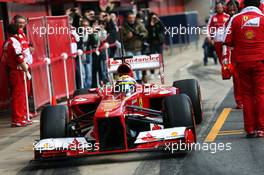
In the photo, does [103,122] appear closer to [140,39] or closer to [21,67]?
[21,67]

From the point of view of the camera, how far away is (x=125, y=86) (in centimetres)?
1032

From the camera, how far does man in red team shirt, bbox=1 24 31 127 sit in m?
13.4

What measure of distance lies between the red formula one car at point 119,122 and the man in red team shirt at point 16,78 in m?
2.88

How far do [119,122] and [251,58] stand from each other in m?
2.09

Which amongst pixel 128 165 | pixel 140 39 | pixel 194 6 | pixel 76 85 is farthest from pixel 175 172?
pixel 194 6

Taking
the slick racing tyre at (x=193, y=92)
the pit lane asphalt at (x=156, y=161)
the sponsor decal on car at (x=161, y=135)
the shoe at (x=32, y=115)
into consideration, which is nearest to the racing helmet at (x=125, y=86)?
the pit lane asphalt at (x=156, y=161)

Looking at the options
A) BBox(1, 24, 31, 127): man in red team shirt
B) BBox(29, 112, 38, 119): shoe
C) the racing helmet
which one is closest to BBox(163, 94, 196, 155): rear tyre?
the racing helmet

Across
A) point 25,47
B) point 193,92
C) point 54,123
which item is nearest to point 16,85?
point 25,47

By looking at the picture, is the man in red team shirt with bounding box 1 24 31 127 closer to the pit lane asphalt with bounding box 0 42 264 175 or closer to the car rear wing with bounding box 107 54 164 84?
the pit lane asphalt with bounding box 0 42 264 175

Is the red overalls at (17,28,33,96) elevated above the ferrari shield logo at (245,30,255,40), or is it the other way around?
the ferrari shield logo at (245,30,255,40)

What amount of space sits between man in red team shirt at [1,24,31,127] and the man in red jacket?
4.56m

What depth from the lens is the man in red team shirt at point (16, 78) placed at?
13.4m

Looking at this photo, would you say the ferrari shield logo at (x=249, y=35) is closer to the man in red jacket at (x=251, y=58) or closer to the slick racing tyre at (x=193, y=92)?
the man in red jacket at (x=251, y=58)

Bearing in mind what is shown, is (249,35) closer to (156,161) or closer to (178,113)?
(178,113)
